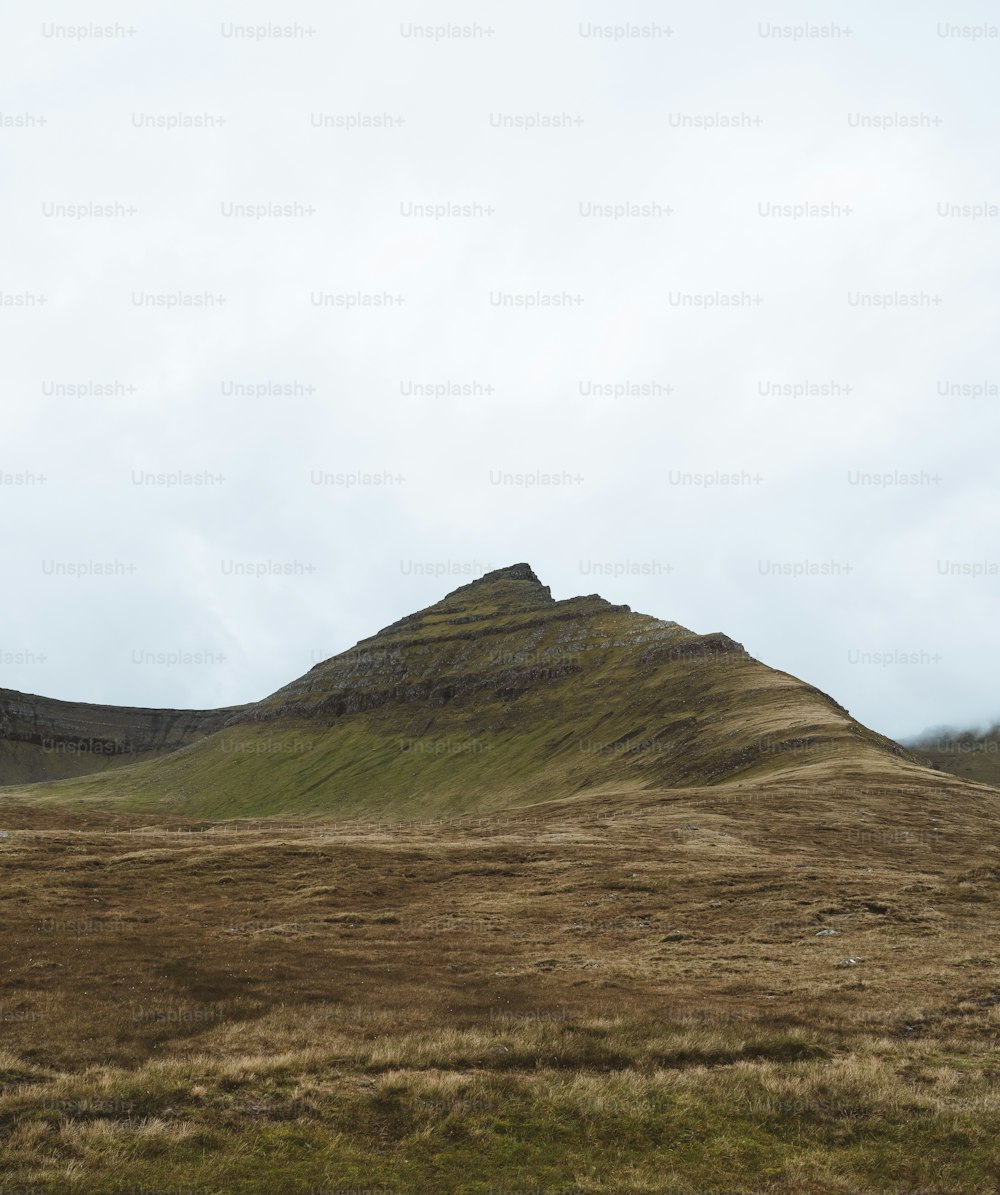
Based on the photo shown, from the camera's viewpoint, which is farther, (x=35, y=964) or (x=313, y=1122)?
(x=35, y=964)

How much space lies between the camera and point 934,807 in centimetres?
6781

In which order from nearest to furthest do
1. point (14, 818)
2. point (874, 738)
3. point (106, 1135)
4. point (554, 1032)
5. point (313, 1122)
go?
point (106, 1135), point (313, 1122), point (554, 1032), point (14, 818), point (874, 738)

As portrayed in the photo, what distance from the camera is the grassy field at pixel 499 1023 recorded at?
14555 mm

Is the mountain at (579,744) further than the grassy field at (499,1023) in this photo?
Yes

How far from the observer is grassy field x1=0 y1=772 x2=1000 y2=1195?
14.6 metres

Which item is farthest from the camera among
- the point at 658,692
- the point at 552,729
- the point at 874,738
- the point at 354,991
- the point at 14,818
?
the point at 552,729

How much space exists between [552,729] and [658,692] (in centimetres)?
2178

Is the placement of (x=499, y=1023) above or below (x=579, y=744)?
below

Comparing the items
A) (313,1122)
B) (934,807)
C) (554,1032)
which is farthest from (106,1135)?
(934,807)

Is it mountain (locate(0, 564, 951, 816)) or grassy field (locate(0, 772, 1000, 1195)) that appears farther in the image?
mountain (locate(0, 564, 951, 816))

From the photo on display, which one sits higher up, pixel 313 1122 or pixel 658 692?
pixel 658 692

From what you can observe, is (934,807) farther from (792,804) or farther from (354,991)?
(354,991)

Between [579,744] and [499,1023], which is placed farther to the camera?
[579,744]

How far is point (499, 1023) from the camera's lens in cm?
2253
